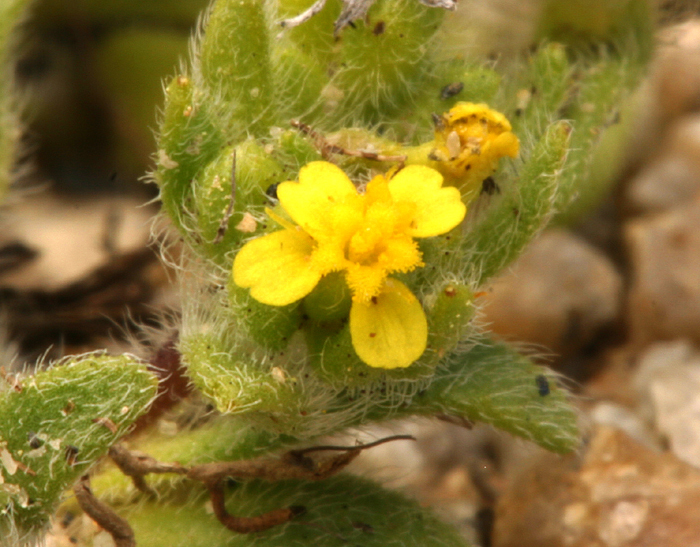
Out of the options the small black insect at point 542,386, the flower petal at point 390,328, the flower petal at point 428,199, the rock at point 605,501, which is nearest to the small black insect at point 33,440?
the flower petal at point 390,328

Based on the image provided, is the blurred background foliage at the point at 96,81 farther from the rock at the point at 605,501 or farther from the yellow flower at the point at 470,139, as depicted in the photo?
the rock at the point at 605,501

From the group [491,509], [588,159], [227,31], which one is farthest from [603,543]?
[227,31]

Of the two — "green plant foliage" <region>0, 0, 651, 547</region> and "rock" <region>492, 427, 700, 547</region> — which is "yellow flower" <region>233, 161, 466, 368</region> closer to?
"green plant foliage" <region>0, 0, 651, 547</region>

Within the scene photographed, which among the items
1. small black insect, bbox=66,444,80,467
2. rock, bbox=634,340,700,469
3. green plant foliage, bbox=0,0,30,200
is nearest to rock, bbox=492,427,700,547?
rock, bbox=634,340,700,469

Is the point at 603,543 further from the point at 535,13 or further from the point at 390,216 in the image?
the point at 535,13

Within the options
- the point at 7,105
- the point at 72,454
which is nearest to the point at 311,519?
the point at 72,454

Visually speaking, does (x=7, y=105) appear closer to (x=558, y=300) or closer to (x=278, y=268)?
(x=278, y=268)
